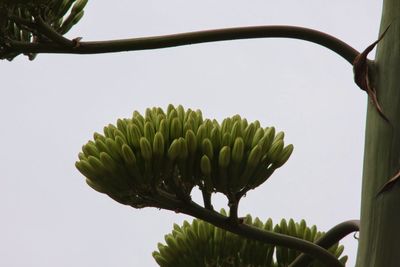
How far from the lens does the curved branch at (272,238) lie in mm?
1300

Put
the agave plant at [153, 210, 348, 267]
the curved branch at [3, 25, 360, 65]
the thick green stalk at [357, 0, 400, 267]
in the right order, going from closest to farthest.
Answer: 1. the thick green stalk at [357, 0, 400, 267]
2. the curved branch at [3, 25, 360, 65]
3. the agave plant at [153, 210, 348, 267]

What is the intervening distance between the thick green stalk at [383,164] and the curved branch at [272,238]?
0.12 metres

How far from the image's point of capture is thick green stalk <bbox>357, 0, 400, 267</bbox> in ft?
3.70

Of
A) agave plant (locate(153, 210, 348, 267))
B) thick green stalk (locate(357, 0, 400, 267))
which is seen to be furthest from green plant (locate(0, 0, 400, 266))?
agave plant (locate(153, 210, 348, 267))

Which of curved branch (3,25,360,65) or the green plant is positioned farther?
curved branch (3,25,360,65)

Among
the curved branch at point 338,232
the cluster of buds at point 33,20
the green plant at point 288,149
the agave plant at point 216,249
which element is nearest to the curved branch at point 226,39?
the green plant at point 288,149

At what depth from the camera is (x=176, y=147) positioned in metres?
1.38

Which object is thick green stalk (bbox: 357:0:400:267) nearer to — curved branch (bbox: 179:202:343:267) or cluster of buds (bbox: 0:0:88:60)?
curved branch (bbox: 179:202:343:267)

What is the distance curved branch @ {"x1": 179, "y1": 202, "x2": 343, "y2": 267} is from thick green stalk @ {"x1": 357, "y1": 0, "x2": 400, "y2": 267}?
0.39 feet

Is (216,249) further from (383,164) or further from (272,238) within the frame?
(383,164)

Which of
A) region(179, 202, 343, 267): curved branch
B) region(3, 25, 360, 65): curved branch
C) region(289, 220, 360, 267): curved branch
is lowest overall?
region(179, 202, 343, 267): curved branch

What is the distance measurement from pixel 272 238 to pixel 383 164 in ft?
0.86

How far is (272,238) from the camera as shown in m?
1.32

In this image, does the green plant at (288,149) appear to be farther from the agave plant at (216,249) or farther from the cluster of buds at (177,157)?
the agave plant at (216,249)
